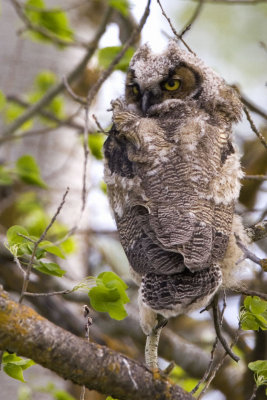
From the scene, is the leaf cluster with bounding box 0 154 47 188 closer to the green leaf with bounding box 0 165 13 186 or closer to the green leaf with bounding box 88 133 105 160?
the green leaf with bounding box 0 165 13 186

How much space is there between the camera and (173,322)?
5.97 meters

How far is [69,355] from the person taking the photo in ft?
6.06

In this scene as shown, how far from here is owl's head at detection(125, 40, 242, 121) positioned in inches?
123

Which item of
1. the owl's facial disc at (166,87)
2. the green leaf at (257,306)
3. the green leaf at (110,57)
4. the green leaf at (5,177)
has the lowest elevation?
the green leaf at (257,306)

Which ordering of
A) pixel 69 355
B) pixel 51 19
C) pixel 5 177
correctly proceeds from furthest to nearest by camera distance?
pixel 51 19 < pixel 5 177 < pixel 69 355

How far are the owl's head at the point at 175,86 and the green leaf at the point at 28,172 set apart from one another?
791mm

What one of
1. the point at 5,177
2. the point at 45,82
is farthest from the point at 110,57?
the point at 45,82

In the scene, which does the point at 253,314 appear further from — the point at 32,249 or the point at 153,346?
the point at 32,249

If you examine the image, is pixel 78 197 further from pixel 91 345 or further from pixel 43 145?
pixel 91 345

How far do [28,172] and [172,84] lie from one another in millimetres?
1120

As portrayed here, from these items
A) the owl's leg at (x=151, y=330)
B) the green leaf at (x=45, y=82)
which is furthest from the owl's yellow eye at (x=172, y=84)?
the green leaf at (x=45, y=82)

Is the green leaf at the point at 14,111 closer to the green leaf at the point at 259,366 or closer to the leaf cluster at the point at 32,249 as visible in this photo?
the leaf cluster at the point at 32,249

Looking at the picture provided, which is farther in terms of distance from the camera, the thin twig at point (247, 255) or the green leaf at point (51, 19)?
the green leaf at point (51, 19)

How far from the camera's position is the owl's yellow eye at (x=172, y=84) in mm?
3328
